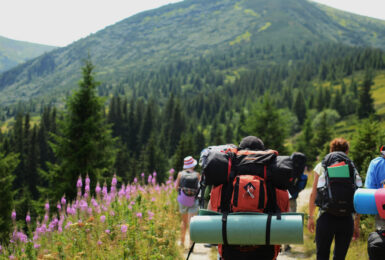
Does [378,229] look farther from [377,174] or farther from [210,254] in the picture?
[210,254]

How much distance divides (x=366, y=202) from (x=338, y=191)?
77 centimetres

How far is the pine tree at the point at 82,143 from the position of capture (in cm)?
1442

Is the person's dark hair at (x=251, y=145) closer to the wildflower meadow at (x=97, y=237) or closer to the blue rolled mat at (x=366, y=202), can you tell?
the blue rolled mat at (x=366, y=202)

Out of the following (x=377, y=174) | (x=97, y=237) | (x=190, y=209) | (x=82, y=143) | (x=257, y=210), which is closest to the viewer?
(x=257, y=210)

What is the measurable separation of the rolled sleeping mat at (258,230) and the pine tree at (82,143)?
1165 cm

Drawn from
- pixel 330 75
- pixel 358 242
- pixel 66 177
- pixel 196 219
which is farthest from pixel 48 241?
pixel 330 75

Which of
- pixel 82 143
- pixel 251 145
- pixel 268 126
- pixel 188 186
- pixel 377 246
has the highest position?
pixel 251 145

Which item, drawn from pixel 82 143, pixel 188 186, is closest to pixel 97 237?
pixel 188 186

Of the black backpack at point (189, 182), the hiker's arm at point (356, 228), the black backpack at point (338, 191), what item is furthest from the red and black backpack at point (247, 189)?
the black backpack at point (189, 182)

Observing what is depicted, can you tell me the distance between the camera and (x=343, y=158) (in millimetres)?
4121

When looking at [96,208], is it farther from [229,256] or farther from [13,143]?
[13,143]

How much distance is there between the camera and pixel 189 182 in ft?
21.5

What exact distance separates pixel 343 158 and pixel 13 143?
88686 millimetres

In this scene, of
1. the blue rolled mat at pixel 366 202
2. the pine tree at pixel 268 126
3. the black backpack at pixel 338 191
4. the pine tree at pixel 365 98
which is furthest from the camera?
the pine tree at pixel 365 98
